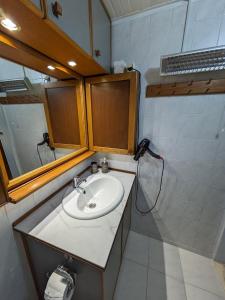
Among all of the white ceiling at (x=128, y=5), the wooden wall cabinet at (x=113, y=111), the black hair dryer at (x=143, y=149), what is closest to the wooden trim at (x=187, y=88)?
the wooden wall cabinet at (x=113, y=111)

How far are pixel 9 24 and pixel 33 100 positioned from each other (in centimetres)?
48

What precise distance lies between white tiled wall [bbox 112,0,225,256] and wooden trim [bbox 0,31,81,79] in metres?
0.59

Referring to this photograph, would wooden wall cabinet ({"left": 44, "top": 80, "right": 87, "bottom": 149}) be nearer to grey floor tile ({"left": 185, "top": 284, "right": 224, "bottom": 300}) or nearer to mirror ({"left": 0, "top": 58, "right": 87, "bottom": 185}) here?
→ mirror ({"left": 0, "top": 58, "right": 87, "bottom": 185})

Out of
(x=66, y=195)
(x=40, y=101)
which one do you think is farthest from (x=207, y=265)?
(x=40, y=101)

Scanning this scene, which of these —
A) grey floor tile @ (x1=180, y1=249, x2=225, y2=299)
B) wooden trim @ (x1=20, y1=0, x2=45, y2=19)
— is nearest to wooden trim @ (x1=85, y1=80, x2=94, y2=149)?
wooden trim @ (x1=20, y1=0, x2=45, y2=19)

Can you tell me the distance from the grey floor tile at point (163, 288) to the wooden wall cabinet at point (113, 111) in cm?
123

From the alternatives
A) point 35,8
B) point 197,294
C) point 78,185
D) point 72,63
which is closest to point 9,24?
point 35,8

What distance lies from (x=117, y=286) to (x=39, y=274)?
73 centimetres

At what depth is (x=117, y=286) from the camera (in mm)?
1172

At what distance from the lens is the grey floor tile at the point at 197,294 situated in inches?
43.4

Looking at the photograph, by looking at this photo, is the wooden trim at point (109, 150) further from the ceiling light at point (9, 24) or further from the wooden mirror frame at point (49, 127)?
the ceiling light at point (9, 24)

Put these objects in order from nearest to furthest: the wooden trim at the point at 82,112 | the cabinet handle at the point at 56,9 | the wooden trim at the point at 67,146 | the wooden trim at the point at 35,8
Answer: the wooden trim at the point at 35,8
the cabinet handle at the point at 56,9
the wooden trim at the point at 67,146
the wooden trim at the point at 82,112

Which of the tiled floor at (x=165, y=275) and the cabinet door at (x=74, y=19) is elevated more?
the cabinet door at (x=74, y=19)

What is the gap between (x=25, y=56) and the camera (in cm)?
77
